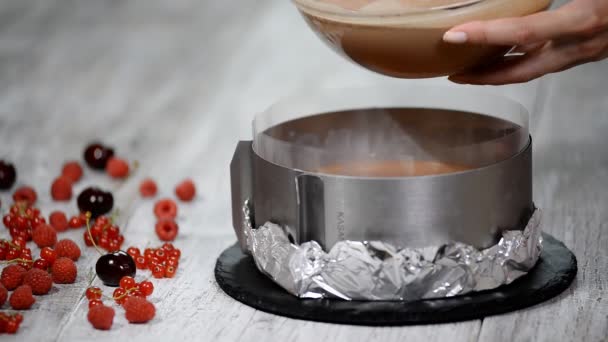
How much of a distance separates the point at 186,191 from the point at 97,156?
0.35 m

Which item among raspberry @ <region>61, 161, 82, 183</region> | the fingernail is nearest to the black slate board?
the fingernail

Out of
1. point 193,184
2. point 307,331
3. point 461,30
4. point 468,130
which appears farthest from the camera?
point 193,184

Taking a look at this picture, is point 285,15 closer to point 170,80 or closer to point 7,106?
point 170,80

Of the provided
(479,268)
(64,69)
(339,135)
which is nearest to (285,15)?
(64,69)

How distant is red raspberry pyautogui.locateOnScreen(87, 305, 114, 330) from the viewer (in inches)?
64.4

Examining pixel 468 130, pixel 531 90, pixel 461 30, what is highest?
pixel 461 30

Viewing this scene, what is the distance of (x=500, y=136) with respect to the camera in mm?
1913

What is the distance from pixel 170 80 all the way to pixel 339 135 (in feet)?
3.89

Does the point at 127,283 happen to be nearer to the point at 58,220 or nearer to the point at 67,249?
the point at 67,249

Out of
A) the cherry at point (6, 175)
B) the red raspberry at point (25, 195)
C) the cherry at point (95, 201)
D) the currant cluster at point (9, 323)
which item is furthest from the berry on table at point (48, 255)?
the cherry at point (6, 175)

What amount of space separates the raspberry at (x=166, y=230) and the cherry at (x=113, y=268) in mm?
245

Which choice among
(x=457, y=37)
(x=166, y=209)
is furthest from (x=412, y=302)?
(x=166, y=209)

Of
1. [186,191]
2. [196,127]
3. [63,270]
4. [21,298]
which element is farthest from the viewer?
[196,127]

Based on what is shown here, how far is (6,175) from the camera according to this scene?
239 centimetres
